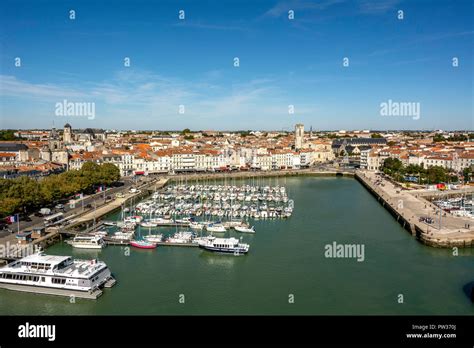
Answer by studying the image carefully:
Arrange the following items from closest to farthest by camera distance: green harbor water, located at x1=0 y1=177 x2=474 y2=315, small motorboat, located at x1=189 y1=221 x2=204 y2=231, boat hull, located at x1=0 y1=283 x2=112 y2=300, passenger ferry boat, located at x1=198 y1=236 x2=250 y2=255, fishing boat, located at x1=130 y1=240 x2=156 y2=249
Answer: green harbor water, located at x1=0 y1=177 x2=474 y2=315 → boat hull, located at x1=0 y1=283 x2=112 y2=300 → passenger ferry boat, located at x1=198 y1=236 x2=250 y2=255 → fishing boat, located at x1=130 y1=240 x2=156 y2=249 → small motorboat, located at x1=189 y1=221 x2=204 y2=231

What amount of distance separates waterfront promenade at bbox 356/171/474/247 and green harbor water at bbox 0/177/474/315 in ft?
1.59

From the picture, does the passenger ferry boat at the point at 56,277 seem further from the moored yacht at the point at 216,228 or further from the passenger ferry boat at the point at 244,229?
the passenger ferry boat at the point at 244,229

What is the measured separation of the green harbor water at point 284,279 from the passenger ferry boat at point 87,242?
0.28 m

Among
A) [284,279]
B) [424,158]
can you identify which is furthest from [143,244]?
[424,158]

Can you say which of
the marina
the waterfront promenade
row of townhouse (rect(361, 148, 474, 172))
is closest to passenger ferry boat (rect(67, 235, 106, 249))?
the marina

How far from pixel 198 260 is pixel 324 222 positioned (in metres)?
6.78

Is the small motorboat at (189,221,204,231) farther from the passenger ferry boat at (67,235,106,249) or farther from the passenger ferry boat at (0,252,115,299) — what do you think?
the passenger ferry boat at (0,252,115,299)

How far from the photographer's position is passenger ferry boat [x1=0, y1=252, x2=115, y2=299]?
9727mm

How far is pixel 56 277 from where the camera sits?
988 centimetres

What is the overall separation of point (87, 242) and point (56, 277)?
11.7 feet

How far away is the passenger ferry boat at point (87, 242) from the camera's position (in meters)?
13.4

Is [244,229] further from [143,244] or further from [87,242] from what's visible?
[87,242]

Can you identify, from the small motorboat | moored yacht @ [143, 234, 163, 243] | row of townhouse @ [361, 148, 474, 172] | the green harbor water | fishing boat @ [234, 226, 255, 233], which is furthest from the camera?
row of townhouse @ [361, 148, 474, 172]
